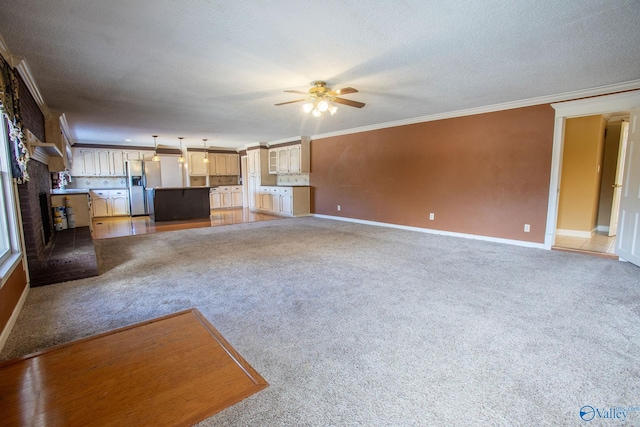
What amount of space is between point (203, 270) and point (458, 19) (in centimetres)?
353

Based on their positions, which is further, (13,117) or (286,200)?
(286,200)

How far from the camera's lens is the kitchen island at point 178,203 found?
294 inches

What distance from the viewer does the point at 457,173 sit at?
5.33 m

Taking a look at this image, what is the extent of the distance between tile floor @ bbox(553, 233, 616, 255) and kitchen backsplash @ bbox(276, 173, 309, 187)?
5.96 meters

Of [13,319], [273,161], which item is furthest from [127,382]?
[273,161]

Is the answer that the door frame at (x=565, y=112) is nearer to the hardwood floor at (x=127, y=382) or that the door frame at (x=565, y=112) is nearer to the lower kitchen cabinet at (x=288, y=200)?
the hardwood floor at (x=127, y=382)

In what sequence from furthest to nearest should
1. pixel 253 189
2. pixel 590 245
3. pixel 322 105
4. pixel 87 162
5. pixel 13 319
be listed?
1. pixel 253 189
2. pixel 87 162
3. pixel 590 245
4. pixel 322 105
5. pixel 13 319

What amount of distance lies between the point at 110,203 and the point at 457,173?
9326mm

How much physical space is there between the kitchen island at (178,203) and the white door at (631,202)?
27.4ft

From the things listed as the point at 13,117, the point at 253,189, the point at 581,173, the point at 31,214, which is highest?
the point at 13,117

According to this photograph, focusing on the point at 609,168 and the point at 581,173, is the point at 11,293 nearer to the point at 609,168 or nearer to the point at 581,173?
the point at 581,173

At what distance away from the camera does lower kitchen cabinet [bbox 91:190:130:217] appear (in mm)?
8438

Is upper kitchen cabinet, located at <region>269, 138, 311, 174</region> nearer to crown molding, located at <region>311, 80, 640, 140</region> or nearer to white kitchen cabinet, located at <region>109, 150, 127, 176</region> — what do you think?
crown molding, located at <region>311, 80, 640, 140</region>

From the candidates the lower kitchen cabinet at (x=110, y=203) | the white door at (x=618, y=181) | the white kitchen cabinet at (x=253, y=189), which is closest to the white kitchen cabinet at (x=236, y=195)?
the white kitchen cabinet at (x=253, y=189)
